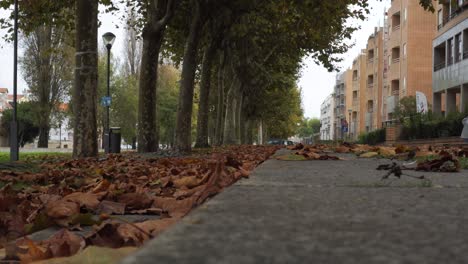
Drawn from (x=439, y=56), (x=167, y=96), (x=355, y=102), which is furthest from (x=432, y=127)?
(x=355, y=102)

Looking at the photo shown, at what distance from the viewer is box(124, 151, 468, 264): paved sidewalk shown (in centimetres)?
104

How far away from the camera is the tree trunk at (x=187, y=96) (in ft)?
49.8

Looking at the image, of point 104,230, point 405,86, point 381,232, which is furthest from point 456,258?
point 405,86

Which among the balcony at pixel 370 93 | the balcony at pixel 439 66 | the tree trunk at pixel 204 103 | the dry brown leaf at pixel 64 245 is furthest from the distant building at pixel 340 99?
the dry brown leaf at pixel 64 245

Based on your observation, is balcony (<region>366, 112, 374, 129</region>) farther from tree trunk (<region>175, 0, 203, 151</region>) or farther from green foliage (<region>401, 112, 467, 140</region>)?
tree trunk (<region>175, 0, 203, 151</region>)

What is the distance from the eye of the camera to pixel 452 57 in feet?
114

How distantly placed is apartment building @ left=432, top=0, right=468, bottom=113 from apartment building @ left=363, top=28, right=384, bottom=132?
34949 millimetres

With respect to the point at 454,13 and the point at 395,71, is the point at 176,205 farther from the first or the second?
the point at 395,71

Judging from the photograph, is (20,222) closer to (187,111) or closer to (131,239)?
(131,239)

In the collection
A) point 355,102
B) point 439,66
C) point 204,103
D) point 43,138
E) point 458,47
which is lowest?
point 43,138

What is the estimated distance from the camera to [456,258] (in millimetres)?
1066

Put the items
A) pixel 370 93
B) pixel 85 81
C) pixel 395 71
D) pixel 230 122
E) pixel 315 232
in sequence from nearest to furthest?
1. pixel 315 232
2. pixel 85 81
3. pixel 230 122
4. pixel 395 71
5. pixel 370 93

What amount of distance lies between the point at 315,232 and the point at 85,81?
10827 millimetres

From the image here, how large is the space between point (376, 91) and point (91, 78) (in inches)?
2706
